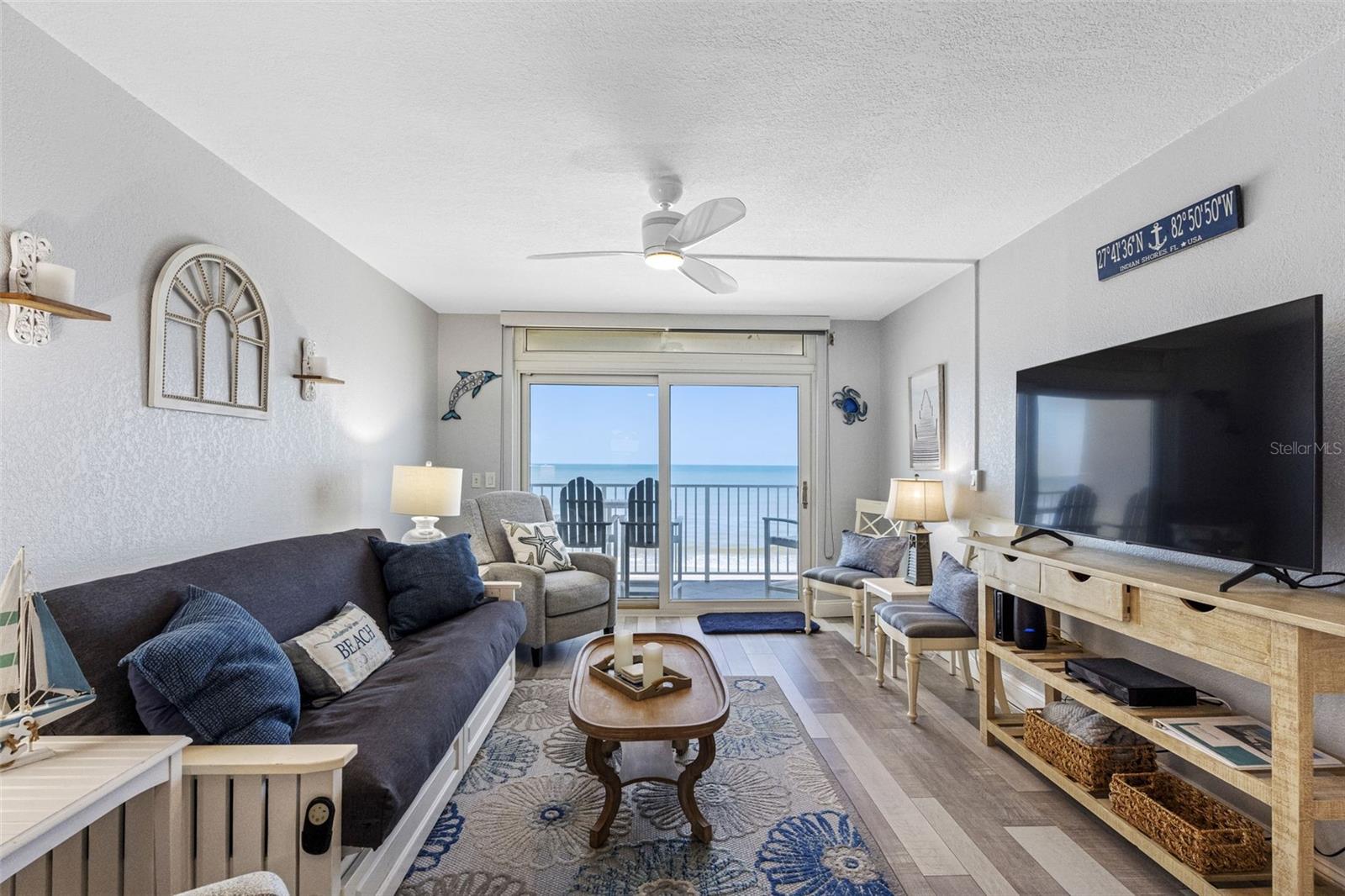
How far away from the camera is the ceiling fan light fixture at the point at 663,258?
270 cm

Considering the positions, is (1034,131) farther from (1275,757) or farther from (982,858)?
(982,858)

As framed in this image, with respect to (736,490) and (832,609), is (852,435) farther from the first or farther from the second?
(832,609)

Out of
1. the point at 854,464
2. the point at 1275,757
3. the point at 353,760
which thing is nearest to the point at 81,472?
the point at 353,760

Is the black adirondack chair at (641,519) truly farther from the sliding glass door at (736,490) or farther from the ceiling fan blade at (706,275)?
the ceiling fan blade at (706,275)

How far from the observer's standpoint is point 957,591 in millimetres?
3279

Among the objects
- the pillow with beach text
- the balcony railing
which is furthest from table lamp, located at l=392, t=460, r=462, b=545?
the balcony railing

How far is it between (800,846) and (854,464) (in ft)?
11.7

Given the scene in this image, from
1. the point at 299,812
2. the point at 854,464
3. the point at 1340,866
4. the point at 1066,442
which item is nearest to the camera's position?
the point at 299,812

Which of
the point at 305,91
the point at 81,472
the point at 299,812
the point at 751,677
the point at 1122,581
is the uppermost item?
the point at 305,91

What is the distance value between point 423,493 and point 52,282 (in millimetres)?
2177

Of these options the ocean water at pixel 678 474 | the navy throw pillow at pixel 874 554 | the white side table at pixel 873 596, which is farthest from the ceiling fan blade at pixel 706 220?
the ocean water at pixel 678 474

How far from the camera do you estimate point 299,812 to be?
1514mm

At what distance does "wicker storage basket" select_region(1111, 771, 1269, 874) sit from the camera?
1778 millimetres

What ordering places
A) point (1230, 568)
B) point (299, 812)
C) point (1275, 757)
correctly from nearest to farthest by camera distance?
point (299, 812) → point (1275, 757) → point (1230, 568)
